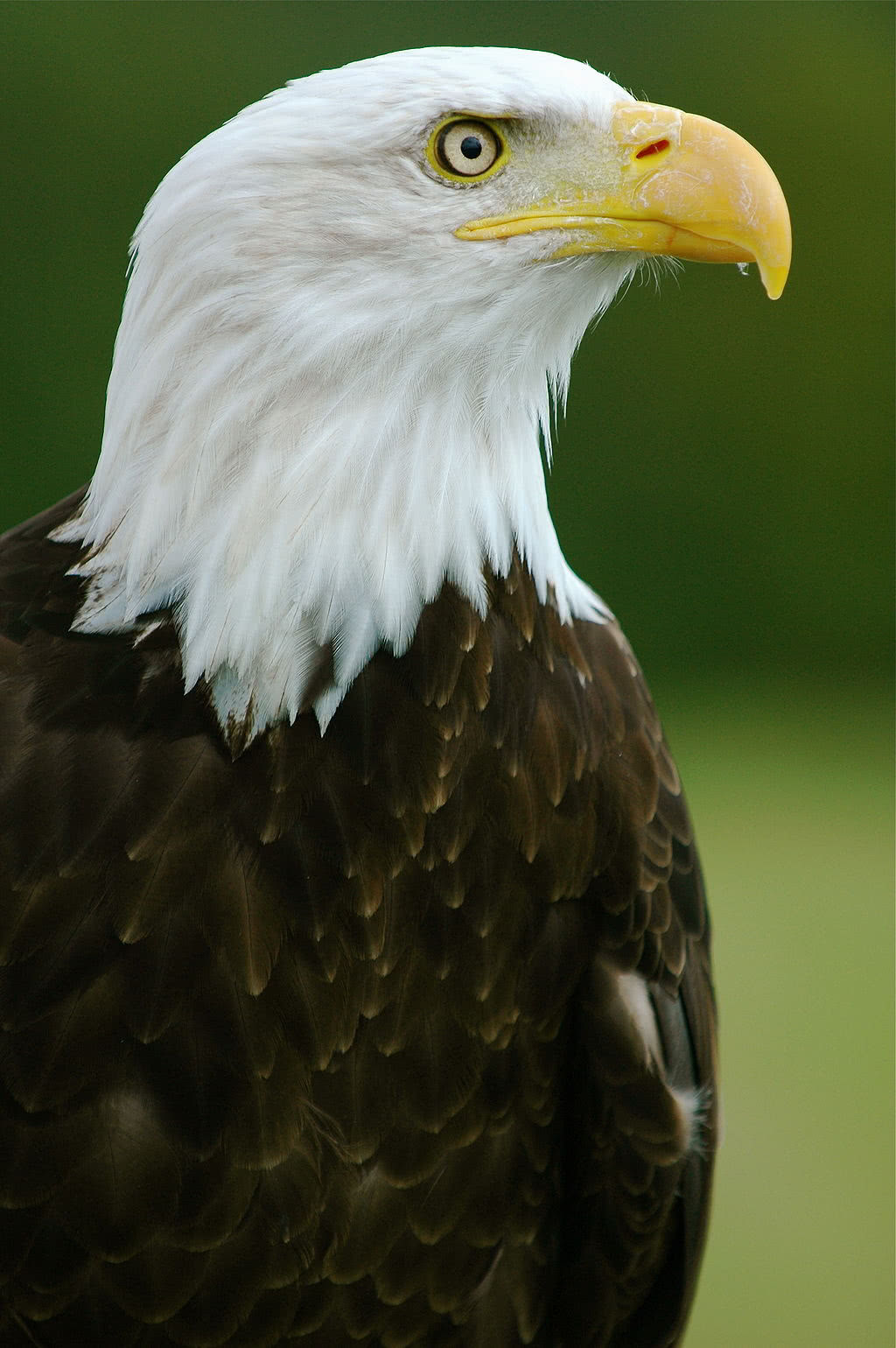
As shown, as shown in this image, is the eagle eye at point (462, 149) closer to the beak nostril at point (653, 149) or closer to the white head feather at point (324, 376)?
the white head feather at point (324, 376)

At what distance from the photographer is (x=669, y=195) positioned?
3.97 ft

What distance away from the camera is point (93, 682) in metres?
1.25

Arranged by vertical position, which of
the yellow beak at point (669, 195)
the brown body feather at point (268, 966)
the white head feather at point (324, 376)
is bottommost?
the brown body feather at point (268, 966)

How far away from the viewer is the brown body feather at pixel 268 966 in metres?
1.23

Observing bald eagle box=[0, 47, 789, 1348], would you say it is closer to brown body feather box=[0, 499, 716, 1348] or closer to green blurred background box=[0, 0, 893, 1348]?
brown body feather box=[0, 499, 716, 1348]

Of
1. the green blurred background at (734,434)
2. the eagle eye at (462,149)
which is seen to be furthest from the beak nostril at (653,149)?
the green blurred background at (734,434)

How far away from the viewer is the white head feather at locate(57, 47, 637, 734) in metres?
1.16

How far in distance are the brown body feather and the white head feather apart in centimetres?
6

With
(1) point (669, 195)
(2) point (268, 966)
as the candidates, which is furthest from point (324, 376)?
(2) point (268, 966)

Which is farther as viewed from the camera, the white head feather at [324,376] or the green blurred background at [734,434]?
the green blurred background at [734,434]

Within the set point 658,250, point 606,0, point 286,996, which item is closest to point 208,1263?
point 286,996

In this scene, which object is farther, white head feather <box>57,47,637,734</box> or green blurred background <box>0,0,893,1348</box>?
green blurred background <box>0,0,893,1348</box>

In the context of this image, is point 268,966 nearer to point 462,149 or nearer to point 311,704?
point 311,704

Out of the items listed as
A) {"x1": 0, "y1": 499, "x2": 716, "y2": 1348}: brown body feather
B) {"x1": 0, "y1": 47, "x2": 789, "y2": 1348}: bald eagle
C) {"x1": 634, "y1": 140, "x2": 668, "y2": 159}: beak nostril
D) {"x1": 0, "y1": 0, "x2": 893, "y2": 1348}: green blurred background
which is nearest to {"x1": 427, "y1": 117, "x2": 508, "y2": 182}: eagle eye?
{"x1": 0, "y1": 47, "x2": 789, "y2": 1348}: bald eagle
